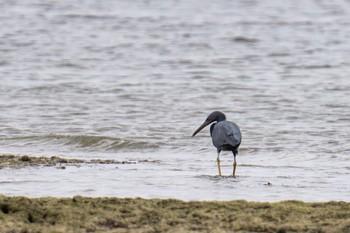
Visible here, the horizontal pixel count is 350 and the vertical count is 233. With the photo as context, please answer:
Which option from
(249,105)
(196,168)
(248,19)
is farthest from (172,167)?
(248,19)

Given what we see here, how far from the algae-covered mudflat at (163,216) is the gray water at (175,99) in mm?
978

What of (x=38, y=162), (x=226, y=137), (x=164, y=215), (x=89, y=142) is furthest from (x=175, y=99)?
(x=164, y=215)

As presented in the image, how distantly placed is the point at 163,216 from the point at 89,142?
5.89m

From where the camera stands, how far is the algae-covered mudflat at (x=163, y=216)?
6.61 m

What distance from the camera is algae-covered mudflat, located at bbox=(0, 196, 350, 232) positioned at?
661cm

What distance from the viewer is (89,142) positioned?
41.6ft

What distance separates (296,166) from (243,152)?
138cm

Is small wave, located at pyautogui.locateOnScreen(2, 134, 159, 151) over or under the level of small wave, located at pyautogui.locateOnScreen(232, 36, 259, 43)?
over

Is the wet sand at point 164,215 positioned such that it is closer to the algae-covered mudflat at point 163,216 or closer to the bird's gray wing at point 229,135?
the algae-covered mudflat at point 163,216

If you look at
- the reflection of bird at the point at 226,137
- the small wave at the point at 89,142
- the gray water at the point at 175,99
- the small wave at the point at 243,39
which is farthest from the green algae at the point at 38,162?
the small wave at the point at 243,39

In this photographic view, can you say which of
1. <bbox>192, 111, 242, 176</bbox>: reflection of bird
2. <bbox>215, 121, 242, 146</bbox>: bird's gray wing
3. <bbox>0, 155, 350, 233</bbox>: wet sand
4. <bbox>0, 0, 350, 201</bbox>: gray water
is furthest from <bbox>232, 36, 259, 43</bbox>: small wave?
<bbox>0, 155, 350, 233</bbox>: wet sand

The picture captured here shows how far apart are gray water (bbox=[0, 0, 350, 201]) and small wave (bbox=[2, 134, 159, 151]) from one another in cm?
3

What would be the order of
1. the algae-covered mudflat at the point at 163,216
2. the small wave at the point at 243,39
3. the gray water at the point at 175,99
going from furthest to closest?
the small wave at the point at 243,39
the gray water at the point at 175,99
the algae-covered mudflat at the point at 163,216

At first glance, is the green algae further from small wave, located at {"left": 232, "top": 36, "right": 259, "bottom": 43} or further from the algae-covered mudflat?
small wave, located at {"left": 232, "top": 36, "right": 259, "bottom": 43}
